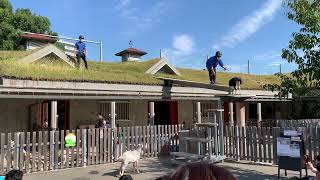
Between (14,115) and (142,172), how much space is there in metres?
6.59

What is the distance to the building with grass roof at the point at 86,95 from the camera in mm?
14195

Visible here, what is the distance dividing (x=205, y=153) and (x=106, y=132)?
349cm

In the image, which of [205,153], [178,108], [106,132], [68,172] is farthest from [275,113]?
[68,172]

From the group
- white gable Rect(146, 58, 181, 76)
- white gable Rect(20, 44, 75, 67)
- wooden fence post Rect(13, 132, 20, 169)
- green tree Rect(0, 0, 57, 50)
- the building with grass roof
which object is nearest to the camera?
wooden fence post Rect(13, 132, 20, 169)

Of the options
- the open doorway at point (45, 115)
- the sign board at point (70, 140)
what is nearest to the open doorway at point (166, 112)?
the open doorway at point (45, 115)

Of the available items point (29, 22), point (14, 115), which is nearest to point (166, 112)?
point (14, 115)

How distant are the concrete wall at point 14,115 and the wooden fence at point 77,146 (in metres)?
2.68

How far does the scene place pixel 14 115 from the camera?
16.4 m

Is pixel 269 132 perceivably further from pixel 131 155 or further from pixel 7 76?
pixel 7 76

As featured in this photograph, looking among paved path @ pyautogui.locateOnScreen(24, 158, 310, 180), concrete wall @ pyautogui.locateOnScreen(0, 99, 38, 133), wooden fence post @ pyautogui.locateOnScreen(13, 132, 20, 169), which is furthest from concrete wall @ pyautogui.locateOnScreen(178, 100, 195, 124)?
wooden fence post @ pyautogui.locateOnScreen(13, 132, 20, 169)

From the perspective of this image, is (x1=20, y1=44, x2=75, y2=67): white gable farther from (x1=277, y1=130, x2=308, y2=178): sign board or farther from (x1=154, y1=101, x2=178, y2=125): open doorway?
(x1=277, y1=130, x2=308, y2=178): sign board

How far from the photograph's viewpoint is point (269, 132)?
1352 cm

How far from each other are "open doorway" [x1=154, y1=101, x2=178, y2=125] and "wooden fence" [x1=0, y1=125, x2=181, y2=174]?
5.67m

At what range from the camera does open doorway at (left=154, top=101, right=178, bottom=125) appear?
22.4m
